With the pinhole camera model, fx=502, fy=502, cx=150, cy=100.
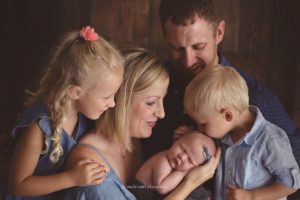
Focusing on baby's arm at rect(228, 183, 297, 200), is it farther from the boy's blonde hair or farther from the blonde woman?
the boy's blonde hair

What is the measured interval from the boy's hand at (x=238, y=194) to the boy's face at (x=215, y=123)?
0.19 metres

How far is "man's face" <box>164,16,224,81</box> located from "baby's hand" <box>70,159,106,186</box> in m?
0.63

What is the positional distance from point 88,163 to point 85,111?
193mm

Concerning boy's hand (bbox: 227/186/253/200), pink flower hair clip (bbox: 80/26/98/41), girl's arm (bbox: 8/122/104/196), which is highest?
pink flower hair clip (bbox: 80/26/98/41)

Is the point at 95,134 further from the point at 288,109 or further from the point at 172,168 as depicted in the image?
the point at 288,109

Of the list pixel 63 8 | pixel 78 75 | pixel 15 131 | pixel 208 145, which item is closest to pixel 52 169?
pixel 15 131

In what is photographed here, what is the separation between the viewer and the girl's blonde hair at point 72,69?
1.63 m

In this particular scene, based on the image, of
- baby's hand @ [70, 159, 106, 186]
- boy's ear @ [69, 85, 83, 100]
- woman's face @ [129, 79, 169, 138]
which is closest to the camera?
baby's hand @ [70, 159, 106, 186]

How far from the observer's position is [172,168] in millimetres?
1723

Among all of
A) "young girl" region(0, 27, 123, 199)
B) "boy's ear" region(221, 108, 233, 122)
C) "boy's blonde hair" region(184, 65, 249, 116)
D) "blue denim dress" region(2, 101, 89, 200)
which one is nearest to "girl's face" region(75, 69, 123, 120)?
"young girl" region(0, 27, 123, 199)

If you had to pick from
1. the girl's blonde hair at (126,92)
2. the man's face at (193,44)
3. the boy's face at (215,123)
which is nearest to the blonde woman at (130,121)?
the girl's blonde hair at (126,92)

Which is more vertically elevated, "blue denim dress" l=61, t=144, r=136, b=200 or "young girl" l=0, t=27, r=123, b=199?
"young girl" l=0, t=27, r=123, b=199

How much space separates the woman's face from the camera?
Result: 1759mm

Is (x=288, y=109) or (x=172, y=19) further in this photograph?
(x=288, y=109)
